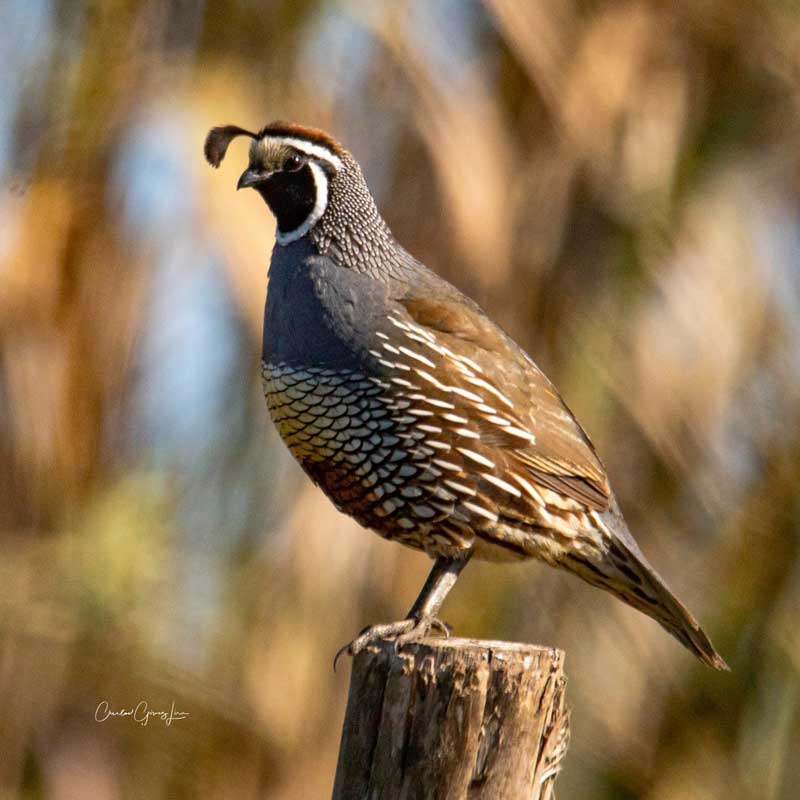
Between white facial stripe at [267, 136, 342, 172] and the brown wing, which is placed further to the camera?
white facial stripe at [267, 136, 342, 172]

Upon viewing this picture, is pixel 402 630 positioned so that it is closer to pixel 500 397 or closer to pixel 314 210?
pixel 500 397

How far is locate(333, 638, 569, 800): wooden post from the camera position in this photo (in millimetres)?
2645

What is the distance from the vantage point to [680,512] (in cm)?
580

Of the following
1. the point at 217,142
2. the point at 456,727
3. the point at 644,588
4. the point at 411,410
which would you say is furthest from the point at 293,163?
the point at 456,727

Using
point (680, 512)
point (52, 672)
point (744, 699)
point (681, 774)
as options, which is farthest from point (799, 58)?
point (52, 672)

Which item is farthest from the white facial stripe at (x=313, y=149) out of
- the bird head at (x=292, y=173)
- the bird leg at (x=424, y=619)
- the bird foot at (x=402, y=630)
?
the bird foot at (x=402, y=630)

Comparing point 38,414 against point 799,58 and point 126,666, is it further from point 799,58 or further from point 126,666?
point 799,58

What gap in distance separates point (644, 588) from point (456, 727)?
1336mm

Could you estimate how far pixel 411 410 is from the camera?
12.0 feet

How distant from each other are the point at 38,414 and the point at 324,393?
6.72 feet

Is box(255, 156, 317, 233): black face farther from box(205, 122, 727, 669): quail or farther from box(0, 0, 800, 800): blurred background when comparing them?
box(0, 0, 800, 800): blurred background

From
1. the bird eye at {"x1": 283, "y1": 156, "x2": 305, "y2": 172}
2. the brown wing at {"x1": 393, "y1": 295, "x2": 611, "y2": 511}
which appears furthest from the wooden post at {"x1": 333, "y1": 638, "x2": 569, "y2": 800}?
the bird eye at {"x1": 283, "y1": 156, "x2": 305, "y2": 172}

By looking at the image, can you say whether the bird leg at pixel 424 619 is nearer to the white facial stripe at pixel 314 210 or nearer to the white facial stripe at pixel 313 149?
the white facial stripe at pixel 314 210

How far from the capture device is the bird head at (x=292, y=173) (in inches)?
153
